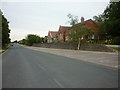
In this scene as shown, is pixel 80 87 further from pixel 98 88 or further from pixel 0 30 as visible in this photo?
pixel 0 30

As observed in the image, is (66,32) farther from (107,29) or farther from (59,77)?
(59,77)

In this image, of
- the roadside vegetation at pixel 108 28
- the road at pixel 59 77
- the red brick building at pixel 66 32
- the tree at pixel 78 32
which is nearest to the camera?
the road at pixel 59 77

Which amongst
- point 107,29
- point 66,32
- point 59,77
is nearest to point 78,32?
point 107,29

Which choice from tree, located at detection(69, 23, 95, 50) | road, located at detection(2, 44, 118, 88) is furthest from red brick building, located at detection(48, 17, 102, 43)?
road, located at detection(2, 44, 118, 88)

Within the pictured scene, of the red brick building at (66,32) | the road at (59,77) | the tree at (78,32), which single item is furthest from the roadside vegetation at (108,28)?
the road at (59,77)

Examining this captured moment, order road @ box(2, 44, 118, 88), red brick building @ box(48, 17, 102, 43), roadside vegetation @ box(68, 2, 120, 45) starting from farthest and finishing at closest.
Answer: red brick building @ box(48, 17, 102, 43)
roadside vegetation @ box(68, 2, 120, 45)
road @ box(2, 44, 118, 88)

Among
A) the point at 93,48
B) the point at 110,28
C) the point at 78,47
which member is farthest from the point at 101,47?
the point at 78,47

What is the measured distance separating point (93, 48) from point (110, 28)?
6551 millimetres

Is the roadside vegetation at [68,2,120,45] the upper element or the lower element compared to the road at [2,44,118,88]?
upper

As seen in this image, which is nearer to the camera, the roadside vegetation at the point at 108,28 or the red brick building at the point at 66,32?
the roadside vegetation at the point at 108,28

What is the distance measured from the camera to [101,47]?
3538 centimetres

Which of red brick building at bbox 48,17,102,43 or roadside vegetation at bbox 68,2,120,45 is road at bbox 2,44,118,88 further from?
red brick building at bbox 48,17,102,43

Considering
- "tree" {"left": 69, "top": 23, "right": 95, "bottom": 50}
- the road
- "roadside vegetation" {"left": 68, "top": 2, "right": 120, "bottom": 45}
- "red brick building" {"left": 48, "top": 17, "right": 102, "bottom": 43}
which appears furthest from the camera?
"red brick building" {"left": 48, "top": 17, "right": 102, "bottom": 43}

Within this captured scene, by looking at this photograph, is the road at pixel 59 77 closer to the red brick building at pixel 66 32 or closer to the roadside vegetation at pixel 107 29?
the roadside vegetation at pixel 107 29
